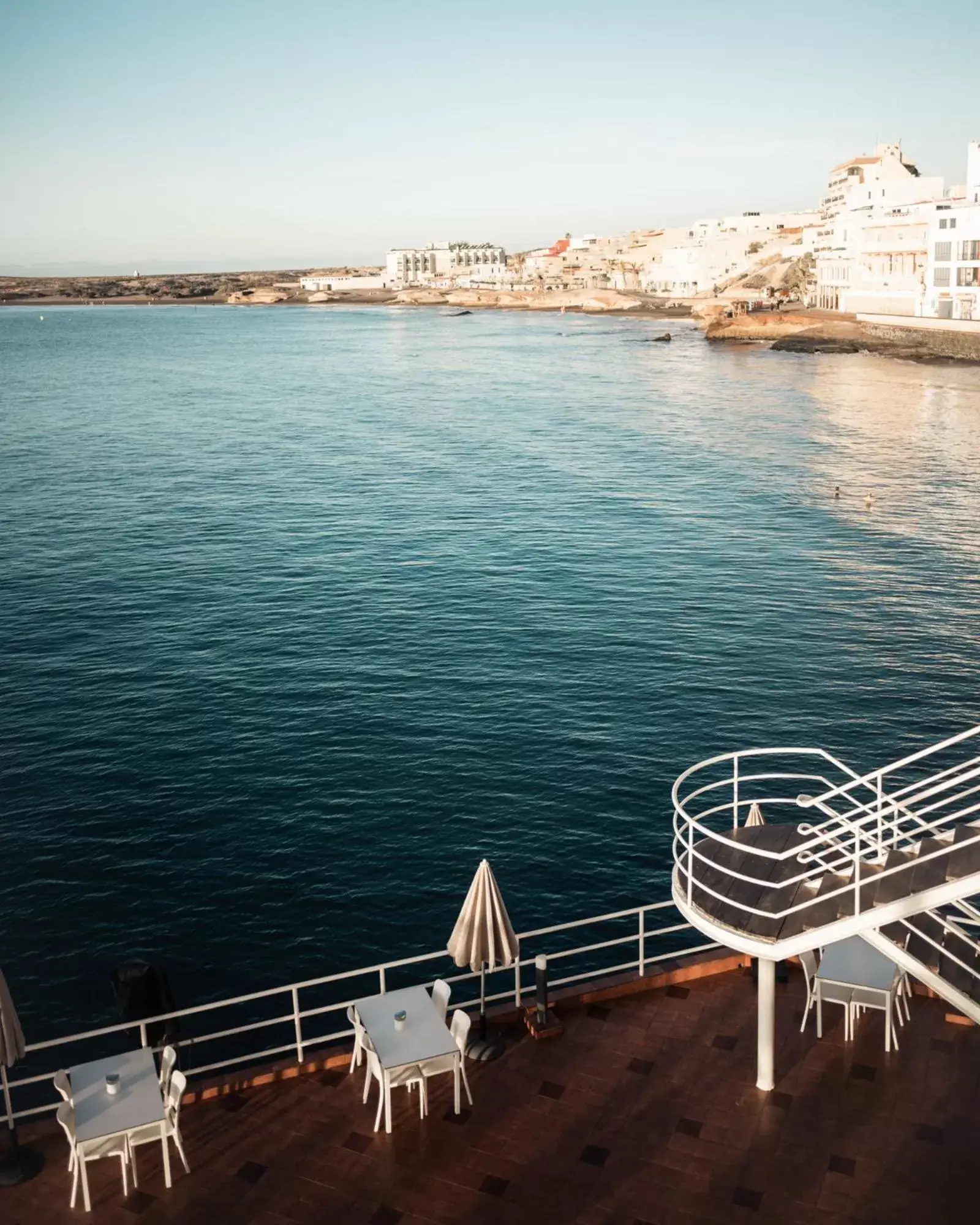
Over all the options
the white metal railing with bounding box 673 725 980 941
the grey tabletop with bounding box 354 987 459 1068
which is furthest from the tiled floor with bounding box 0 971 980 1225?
the white metal railing with bounding box 673 725 980 941

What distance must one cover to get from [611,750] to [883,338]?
12704 centimetres

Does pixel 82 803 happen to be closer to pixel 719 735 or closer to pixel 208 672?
pixel 208 672

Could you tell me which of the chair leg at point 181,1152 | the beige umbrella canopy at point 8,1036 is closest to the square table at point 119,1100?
the chair leg at point 181,1152

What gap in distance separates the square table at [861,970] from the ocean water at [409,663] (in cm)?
1113

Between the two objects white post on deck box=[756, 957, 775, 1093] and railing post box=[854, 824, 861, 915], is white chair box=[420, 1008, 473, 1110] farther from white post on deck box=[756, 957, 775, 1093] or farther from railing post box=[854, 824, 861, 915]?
railing post box=[854, 824, 861, 915]

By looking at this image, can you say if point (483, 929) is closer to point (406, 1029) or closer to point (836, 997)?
point (406, 1029)

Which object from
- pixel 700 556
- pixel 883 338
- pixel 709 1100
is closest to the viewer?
pixel 709 1100

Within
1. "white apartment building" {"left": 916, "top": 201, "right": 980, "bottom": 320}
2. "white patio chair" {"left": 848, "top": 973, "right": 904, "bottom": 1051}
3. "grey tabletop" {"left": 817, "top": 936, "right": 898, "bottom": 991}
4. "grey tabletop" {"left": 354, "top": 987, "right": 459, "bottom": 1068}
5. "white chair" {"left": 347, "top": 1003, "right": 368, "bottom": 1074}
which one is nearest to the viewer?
"grey tabletop" {"left": 354, "top": 987, "right": 459, "bottom": 1068}

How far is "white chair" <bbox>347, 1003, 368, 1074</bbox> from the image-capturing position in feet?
45.4

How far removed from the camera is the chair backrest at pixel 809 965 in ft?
48.6

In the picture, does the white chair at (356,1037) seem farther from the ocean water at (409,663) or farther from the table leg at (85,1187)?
the ocean water at (409,663)

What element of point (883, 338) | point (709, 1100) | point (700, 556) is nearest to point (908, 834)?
point (709, 1100)

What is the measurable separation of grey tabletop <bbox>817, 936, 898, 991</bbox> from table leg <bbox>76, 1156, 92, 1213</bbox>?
8820 mm

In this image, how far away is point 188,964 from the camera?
23.5 metres
